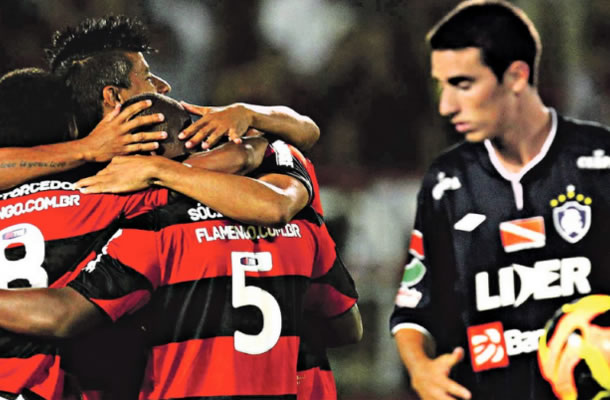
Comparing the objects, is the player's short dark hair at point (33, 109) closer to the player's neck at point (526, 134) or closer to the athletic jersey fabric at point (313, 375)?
the athletic jersey fabric at point (313, 375)

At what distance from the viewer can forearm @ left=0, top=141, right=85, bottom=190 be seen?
2576 millimetres

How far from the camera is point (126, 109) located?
2.57 m

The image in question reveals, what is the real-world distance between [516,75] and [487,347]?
0.71m

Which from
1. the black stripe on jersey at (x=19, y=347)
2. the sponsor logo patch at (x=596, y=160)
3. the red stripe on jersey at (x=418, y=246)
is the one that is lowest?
the black stripe on jersey at (x=19, y=347)

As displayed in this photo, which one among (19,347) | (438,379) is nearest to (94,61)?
(19,347)

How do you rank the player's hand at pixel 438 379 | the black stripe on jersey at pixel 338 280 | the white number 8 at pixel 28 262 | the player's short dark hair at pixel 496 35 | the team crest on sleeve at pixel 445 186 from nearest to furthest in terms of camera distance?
the player's hand at pixel 438 379, the player's short dark hair at pixel 496 35, the team crest on sleeve at pixel 445 186, the white number 8 at pixel 28 262, the black stripe on jersey at pixel 338 280

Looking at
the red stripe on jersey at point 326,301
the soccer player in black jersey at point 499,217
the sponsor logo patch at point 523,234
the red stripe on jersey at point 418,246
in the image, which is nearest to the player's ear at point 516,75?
the soccer player in black jersey at point 499,217

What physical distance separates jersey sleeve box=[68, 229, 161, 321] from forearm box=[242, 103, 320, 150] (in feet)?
1.81

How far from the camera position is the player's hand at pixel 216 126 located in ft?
8.31

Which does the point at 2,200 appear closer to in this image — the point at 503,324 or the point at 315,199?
the point at 315,199

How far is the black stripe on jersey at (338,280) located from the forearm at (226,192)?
12.8 inches

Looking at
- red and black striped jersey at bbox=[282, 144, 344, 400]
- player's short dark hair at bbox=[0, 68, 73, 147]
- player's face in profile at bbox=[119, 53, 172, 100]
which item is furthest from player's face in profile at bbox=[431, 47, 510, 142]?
player's short dark hair at bbox=[0, 68, 73, 147]

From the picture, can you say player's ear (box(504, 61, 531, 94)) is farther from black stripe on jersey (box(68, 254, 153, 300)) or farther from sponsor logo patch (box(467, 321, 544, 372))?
black stripe on jersey (box(68, 254, 153, 300))

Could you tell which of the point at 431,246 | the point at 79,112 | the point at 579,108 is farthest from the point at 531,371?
the point at 579,108
